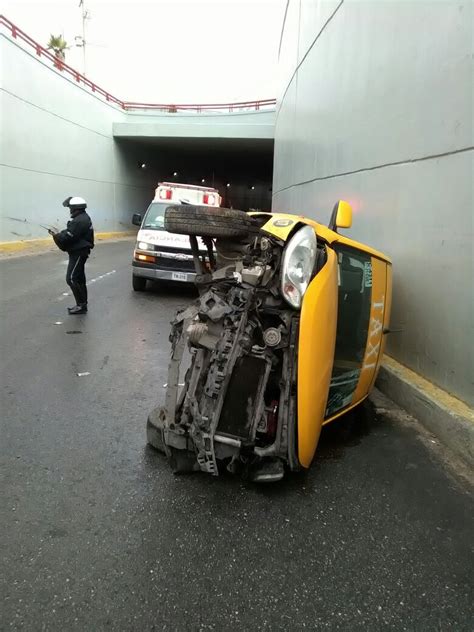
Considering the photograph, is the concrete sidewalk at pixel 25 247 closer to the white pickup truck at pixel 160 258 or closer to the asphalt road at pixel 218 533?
the white pickup truck at pixel 160 258

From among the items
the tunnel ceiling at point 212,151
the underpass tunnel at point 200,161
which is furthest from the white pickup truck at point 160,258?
the tunnel ceiling at point 212,151

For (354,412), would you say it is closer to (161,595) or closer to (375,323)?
(375,323)

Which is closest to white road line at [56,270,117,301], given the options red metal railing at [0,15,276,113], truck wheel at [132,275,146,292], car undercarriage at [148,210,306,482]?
truck wheel at [132,275,146,292]

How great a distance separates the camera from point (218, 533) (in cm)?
241

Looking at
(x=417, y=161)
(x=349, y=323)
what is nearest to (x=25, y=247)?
(x=417, y=161)

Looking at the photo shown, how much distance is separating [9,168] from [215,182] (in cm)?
3024

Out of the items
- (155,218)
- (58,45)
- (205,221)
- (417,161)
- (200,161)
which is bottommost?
(205,221)

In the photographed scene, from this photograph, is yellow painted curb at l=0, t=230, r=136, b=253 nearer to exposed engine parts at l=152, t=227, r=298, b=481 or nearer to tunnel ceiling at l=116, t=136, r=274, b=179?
tunnel ceiling at l=116, t=136, r=274, b=179

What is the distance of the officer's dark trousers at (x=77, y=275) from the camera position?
24.6 feet

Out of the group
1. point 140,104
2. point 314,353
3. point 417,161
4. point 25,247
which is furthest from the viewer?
point 140,104

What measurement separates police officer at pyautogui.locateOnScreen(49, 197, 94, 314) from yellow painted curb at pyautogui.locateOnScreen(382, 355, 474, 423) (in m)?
5.06

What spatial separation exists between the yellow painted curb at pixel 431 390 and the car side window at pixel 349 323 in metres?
0.71

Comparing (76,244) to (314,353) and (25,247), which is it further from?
(25,247)

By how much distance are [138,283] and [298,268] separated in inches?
299
